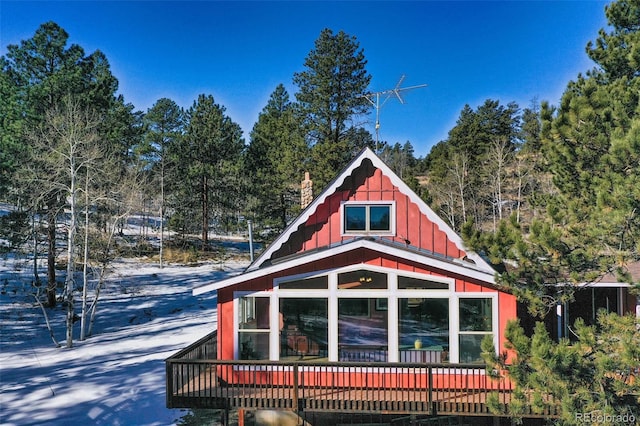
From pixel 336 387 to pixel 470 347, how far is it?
2.85 m

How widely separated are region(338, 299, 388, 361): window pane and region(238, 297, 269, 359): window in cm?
A: 161

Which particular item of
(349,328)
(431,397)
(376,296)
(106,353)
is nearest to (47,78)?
(106,353)

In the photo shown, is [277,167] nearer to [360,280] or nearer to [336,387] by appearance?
[360,280]

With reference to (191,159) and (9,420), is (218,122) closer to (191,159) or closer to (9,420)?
(191,159)

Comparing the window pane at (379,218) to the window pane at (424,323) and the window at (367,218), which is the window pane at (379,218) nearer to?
the window at (367,218)

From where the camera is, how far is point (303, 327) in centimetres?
883

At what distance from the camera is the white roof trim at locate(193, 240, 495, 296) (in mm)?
8019

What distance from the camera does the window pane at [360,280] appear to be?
28.4 ft

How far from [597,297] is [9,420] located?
15232 millimetres

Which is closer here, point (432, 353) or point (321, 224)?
point (432, 353)

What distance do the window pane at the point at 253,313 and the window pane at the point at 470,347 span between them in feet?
13.4

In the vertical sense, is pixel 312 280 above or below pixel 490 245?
below

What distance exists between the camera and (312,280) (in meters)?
8.78

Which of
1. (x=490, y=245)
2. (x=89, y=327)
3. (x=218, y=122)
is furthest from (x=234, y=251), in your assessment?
(x=490, y=245)
